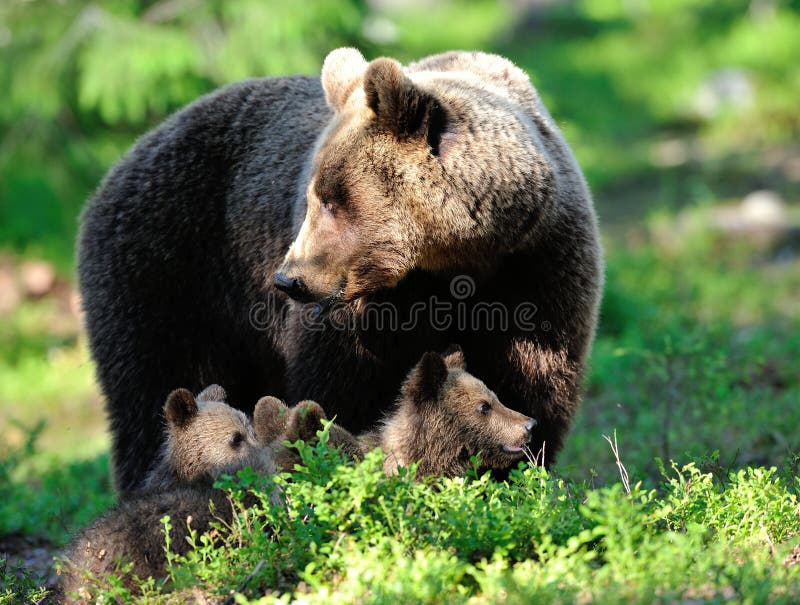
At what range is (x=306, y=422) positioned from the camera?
4879 millimetres

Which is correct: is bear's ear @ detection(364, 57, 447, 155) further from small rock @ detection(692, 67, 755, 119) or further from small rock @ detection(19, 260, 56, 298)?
small rock @ detection(692, 67, 755, 119)

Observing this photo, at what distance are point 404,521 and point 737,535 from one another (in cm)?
141

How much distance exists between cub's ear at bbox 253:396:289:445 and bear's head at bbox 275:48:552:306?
0.75 metres

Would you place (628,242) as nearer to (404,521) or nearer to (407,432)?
(407,432)

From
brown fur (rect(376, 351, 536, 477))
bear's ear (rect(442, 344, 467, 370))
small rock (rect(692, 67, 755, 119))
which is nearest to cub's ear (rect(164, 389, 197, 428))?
brown fur (rect(376, 351, 536, 477))

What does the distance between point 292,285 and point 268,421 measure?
2.90 feet

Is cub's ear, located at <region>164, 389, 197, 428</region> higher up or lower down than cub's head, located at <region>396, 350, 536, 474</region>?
higher up

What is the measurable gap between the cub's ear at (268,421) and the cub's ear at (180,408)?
342 millimetres

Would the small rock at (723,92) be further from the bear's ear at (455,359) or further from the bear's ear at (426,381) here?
the bear's ear at (426,381)

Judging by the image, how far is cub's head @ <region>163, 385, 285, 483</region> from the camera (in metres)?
5.03

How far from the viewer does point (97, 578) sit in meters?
4.20

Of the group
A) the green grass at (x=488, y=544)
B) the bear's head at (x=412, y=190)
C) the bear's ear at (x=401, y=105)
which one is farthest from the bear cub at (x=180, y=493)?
the bear's ear at (x=401, y=105)

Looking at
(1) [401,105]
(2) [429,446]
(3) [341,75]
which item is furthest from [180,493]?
(3) [341,75]

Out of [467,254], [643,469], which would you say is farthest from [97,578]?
[643,469]
